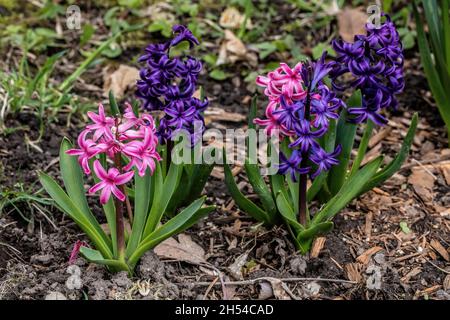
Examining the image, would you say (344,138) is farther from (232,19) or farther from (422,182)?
(232,19)

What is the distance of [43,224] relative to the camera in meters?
3.35

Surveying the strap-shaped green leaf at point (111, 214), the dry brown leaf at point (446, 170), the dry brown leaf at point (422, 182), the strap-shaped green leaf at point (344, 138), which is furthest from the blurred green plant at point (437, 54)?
the strap-shaped green leaf at point (111, 214)

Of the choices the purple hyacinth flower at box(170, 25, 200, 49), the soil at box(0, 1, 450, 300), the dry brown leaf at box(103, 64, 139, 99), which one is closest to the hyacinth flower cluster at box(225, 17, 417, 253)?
the soil at box(0, 1, 450, 300)

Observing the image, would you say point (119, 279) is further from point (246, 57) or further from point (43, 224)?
point (246, 57)

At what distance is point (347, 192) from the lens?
316cm

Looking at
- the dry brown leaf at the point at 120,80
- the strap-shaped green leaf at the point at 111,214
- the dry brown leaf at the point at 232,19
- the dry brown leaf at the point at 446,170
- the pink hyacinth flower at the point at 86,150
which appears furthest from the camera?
the dry brown leaf at the point at 232,19

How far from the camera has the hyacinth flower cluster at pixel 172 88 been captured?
9.71 feet

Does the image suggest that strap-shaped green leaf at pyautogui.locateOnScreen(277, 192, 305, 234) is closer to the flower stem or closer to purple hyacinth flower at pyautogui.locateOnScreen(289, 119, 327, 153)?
the flower stem

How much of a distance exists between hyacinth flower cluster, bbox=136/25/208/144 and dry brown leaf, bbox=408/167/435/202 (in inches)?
50.5

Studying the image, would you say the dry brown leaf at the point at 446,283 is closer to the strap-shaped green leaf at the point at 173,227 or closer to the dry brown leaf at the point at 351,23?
the strap-shaped green leaf at the point at 173,227

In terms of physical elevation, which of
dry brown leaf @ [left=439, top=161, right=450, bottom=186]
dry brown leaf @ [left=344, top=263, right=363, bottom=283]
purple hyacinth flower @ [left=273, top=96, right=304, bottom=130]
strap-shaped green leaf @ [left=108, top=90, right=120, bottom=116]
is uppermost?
purple hyacinth flower @ [left=273, top=96, right=304, bottom=130]

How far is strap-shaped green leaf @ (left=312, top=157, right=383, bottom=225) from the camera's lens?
3.12 meters

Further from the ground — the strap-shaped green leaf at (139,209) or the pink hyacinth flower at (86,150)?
the pink hyacinth flower at (86,150)

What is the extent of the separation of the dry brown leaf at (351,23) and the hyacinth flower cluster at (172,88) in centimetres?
203
